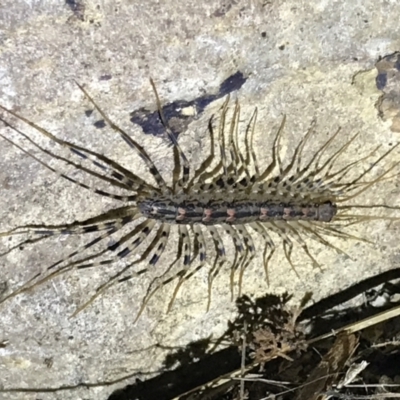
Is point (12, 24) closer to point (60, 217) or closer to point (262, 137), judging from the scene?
point (60, 217)

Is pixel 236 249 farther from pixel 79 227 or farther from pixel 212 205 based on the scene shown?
pixel 79 227

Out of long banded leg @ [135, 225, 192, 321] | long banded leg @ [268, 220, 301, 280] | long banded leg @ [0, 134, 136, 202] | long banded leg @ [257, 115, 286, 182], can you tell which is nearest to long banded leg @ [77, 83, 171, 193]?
long banded leg @ [0, 134, 136, 202]

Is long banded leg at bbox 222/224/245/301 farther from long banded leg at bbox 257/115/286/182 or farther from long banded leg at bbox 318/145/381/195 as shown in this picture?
long banded leg at bbox 318/145/381/195

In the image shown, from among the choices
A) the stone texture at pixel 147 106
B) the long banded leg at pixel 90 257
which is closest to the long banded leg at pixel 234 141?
the stone texture at pixel 147 106

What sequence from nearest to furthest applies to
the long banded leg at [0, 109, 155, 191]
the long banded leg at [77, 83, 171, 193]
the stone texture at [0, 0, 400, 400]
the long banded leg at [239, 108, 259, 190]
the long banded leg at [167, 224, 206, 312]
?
the stone texture at [0, 0, 400, 400] < the long banded leg at [0, 109, 155, 191] < the long banded leg at [77, 83, 171, 193] < the long banded leg at [239, 108, 259, 190] < the long banded leg at [167, 224, 206, 312]

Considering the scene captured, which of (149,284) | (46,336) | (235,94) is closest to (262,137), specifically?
(235,94)

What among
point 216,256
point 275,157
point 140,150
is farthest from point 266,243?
point 140,150
